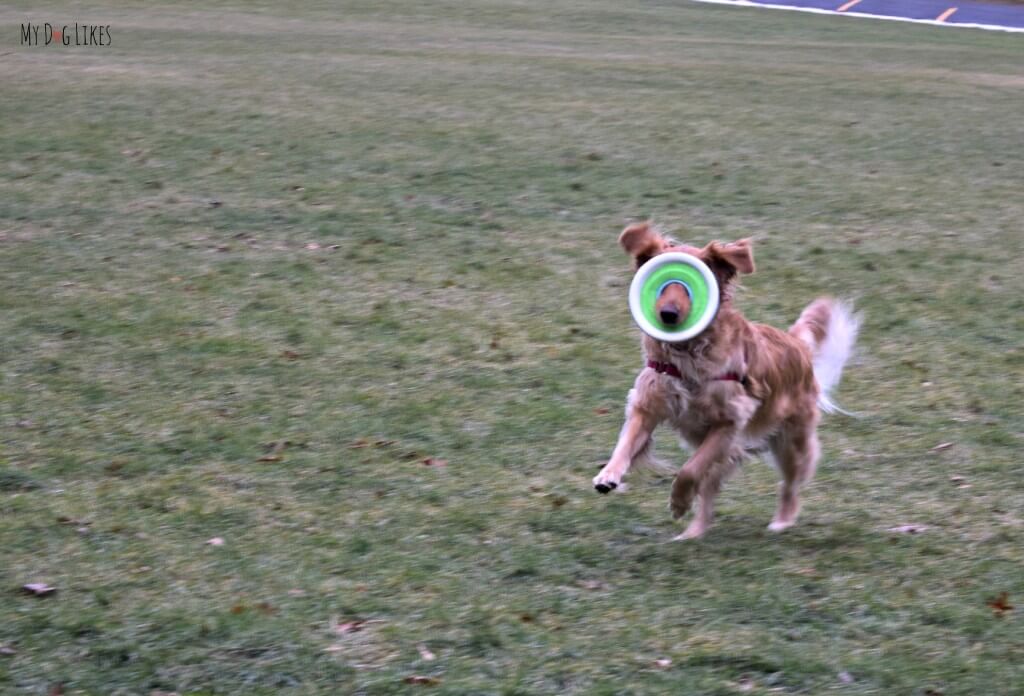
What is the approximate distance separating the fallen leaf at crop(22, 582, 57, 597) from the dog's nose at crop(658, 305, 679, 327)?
2708mm

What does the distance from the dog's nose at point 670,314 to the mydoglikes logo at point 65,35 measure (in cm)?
1816

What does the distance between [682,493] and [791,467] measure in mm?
709

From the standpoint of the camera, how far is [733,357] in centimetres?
568

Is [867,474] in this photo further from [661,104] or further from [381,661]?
[661,104]

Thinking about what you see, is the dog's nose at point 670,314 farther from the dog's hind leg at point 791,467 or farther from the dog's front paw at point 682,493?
the dog's hind leg at point 791,467

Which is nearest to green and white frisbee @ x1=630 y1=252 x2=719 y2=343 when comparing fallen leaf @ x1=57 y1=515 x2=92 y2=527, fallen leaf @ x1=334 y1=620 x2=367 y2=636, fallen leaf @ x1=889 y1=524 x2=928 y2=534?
fallen leaf @ x1=889 y1=524 x2=928 y2=534

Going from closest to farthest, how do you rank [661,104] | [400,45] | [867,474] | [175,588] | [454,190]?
1. [175,588]
2. [867,474]
3. [454,190]
4. [661,104]
5. [400,45]

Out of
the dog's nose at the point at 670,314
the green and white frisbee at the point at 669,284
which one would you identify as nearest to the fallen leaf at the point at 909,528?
the green and white frisbee at the point at 669,284

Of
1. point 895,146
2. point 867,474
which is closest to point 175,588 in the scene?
point 867,474

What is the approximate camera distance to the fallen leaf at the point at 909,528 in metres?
5.89

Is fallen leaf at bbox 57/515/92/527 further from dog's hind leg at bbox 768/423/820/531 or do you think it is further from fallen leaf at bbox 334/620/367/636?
dog's hind leg at bbox 768/423/820/531

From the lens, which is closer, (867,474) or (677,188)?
(867,474)

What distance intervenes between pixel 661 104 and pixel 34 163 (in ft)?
26.8

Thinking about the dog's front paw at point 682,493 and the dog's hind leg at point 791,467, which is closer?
the dog's front paw at point 682,493
